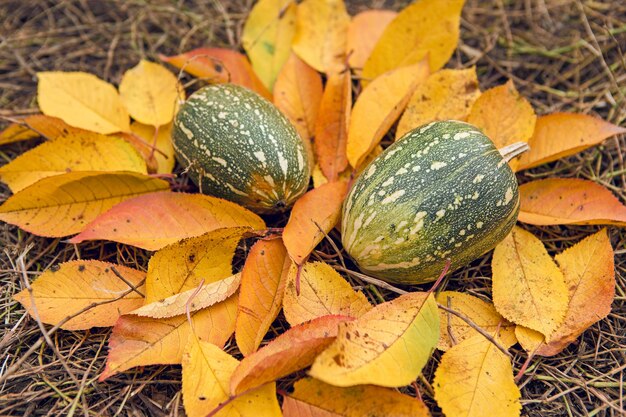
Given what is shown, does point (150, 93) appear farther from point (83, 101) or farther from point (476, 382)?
point (476, 382)

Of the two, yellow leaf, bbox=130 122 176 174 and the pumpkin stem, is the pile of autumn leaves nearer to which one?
yellow leaf, bbox=130 122 176 174

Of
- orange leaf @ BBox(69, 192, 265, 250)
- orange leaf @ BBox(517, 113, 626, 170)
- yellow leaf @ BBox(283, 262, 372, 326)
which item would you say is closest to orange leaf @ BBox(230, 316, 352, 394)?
yellow leaf @ BBox(283, 262, 372, 326)

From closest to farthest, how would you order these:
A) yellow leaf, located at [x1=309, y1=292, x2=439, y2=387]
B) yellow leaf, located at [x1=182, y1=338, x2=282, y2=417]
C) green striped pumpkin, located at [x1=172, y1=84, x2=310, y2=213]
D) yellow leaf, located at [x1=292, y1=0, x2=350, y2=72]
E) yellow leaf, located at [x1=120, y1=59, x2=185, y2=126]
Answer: yellow leaf, located at [x1=309, y1=292, x2=439, y2=387], yellow leaf, located at [x1=182, y1=338, x2=282, y2=417], green striped pumpkin, located at [x1=172, y1=84, x2=310, y2=213], yellow leaf, located at [x1=120, y1=59, x2=185, y2=126], yellow leaf, located at [x1=292, y1=0, x2=350, y2=72]

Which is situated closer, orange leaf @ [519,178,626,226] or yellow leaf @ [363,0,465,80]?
orange leaf @ [519,178,626,226]

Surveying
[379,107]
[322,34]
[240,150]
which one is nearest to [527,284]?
[379,107]

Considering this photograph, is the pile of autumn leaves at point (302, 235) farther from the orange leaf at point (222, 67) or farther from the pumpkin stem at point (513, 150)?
the pumpkin stem at point (513, 150)

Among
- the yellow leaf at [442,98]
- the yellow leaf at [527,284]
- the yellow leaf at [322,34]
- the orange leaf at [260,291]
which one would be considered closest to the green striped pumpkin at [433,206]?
the yellow leaf at [527,284]

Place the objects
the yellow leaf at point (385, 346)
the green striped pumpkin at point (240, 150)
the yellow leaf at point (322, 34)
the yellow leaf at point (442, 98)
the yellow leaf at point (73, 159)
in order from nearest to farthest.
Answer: the yellow leaf at point (385, 346)
the green striped pumpkin at point (240, 150)
the yellow leaf at point (73, 159)
the yellow leaf at point (442, 98)
the yellow leaf at point (322, 34)
